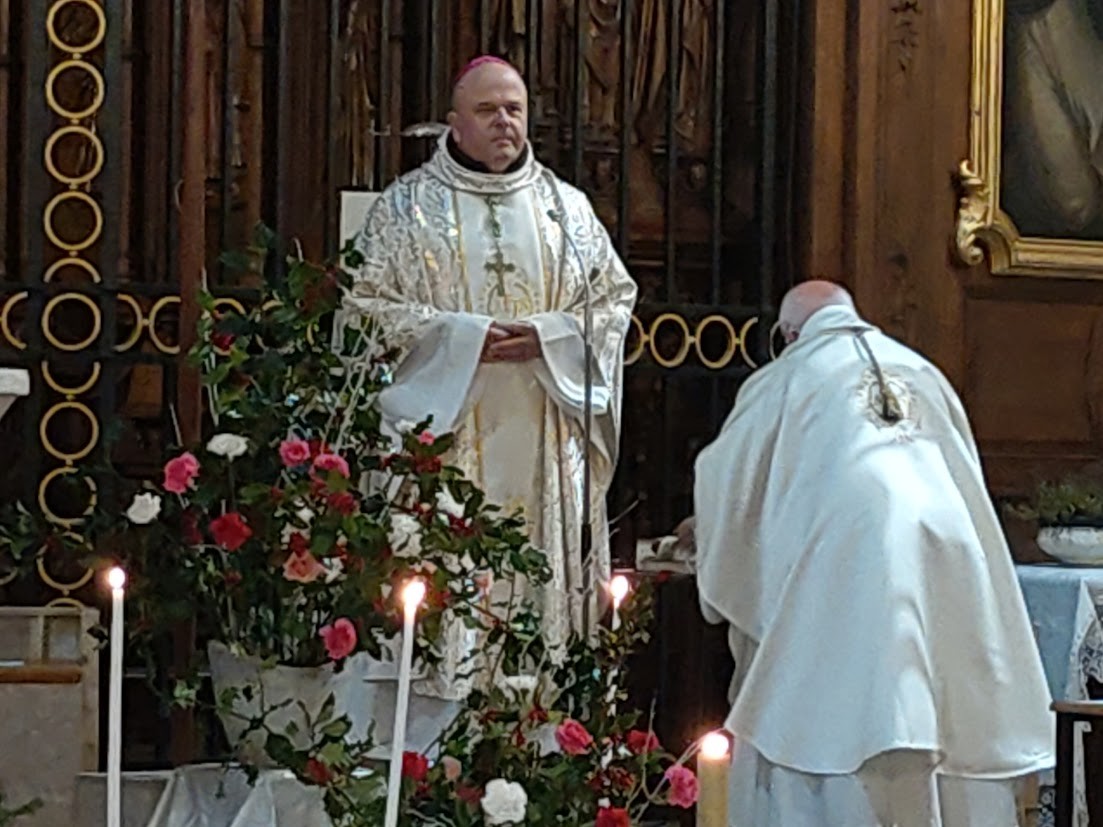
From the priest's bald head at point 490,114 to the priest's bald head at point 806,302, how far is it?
31.8 inches

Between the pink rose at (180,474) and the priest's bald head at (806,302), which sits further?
the priest's bald head at (806,302)

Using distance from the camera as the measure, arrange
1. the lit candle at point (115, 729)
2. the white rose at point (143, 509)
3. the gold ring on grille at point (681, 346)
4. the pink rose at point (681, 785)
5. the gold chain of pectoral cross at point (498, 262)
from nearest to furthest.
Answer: the lit candle at point (115, 729)
the pink rose at point (681, 785)
the white rose at point (143, 509)
the gold chain of pectoral cross at point (498, 262)
the gold ring on grille at point (681, 346)

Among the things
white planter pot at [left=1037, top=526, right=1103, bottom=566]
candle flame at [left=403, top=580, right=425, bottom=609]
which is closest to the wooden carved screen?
white planter pot at [left=1037, top=526, right=1103, bottom=566]

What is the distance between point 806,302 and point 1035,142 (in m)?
2.08

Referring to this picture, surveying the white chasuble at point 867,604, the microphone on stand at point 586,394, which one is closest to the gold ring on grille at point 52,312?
the microphone on stand at point 586,394

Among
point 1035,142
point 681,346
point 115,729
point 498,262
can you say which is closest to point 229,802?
point 115,729

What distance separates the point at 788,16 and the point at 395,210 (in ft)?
7.32

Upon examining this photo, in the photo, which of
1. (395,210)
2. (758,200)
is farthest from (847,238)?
(395,210)

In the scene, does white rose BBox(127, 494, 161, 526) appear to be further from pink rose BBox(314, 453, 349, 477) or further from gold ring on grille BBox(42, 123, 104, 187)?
gold ring on grille BBox(42, 123, 104, 187)

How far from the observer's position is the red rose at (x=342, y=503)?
2.94 meters

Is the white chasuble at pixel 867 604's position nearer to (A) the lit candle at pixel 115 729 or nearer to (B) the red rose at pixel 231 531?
(B) the red rose at pixel 231 531

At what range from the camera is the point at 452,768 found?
263cm

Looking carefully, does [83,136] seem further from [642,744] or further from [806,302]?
[642,744]

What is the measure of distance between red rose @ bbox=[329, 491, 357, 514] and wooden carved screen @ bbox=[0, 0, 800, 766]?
117 inches
